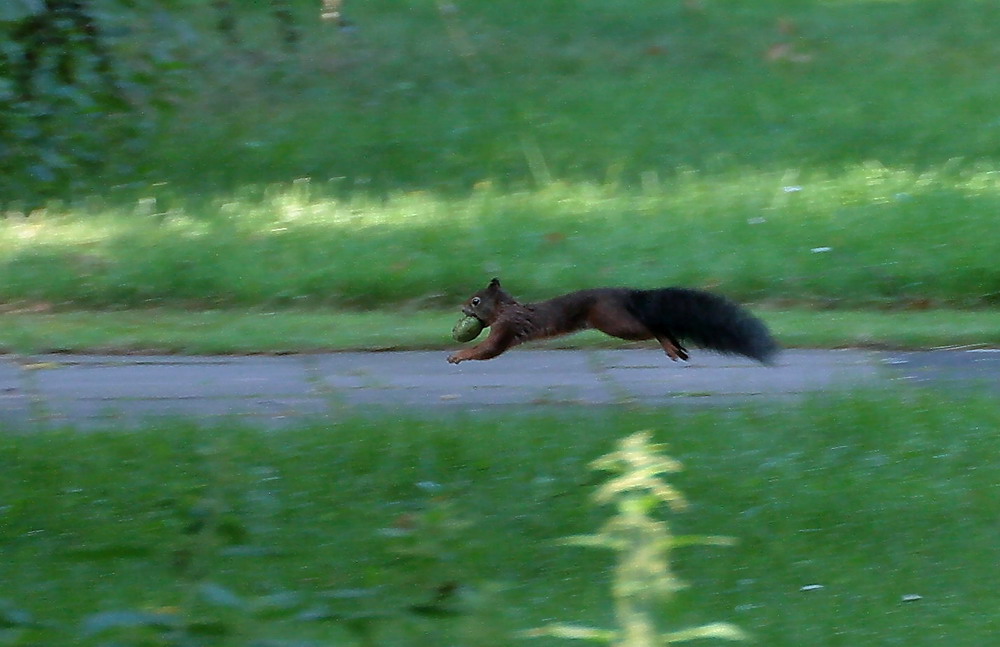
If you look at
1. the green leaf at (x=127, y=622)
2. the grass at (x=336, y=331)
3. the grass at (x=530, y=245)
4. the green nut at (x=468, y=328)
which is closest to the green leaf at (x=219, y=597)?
the green leaf at (x=127, y=622)

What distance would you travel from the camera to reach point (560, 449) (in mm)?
Answer: 6656

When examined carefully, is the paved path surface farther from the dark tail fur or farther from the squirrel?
the dark tail fur

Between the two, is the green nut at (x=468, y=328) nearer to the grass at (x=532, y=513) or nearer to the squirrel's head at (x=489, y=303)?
the squirrel's head at (x=489, y=303)

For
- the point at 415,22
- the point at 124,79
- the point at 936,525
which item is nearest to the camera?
the point at 936,525

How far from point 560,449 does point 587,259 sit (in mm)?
4402

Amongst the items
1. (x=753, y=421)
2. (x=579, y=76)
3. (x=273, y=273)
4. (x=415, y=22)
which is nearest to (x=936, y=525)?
(x=753, y=421)

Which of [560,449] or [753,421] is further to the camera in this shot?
[753,421]

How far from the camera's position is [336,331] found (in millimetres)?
9469

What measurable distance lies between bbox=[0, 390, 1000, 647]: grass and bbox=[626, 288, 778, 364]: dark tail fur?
0.57m

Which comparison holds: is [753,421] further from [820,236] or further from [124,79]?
[820,236]

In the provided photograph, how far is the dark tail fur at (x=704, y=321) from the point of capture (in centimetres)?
629

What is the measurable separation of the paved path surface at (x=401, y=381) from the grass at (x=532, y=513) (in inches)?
19.7

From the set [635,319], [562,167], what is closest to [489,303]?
[635,319]

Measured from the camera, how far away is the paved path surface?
25.3 feet
